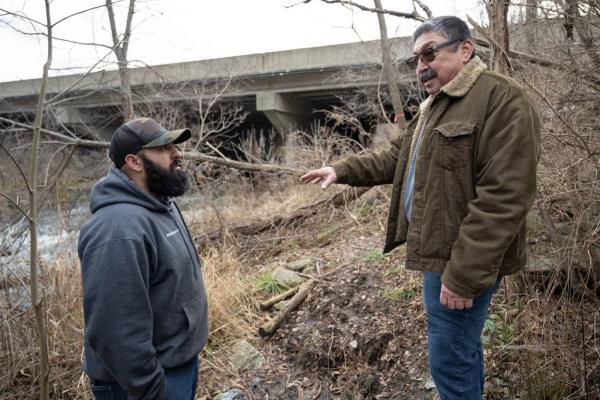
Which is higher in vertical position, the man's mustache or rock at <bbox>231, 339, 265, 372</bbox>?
the man's mustache

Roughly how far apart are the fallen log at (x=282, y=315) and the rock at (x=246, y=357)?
8.5 inches

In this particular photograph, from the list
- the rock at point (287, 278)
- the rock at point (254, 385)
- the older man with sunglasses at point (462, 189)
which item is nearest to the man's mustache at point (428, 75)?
the older man with sunglasses at point (462, 189)

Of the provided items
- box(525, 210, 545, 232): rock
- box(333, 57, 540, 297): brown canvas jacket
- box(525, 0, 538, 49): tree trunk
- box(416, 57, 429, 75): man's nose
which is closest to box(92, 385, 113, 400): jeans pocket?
box(333, 57, 540, 297): brown canvas jacket

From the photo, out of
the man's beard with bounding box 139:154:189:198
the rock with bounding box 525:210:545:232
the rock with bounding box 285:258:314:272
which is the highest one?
the man's beard with bounding box 139:154:189:198

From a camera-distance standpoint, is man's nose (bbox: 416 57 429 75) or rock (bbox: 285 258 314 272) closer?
man's nose (bbox: 416 57 429 75)

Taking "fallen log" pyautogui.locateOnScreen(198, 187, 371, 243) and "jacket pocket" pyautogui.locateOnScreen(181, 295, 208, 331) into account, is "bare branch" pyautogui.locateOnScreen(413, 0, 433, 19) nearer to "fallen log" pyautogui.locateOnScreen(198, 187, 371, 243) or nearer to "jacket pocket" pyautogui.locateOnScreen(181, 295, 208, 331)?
"fallen log" pyautogui.locateOnScreen(198, 187, 371, 243)

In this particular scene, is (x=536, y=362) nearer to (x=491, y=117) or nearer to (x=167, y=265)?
(x=491, y=117)

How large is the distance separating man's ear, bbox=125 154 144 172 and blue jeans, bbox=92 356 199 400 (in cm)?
92

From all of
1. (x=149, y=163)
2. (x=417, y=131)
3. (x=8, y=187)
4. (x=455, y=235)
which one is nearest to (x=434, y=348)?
(x=455, y=235)

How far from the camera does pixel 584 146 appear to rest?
3.04m

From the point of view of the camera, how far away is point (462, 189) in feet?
6.48

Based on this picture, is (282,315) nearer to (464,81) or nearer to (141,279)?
(141,279)

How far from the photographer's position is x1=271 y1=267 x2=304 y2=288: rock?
5.18 m

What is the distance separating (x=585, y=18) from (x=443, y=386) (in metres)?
2.70
